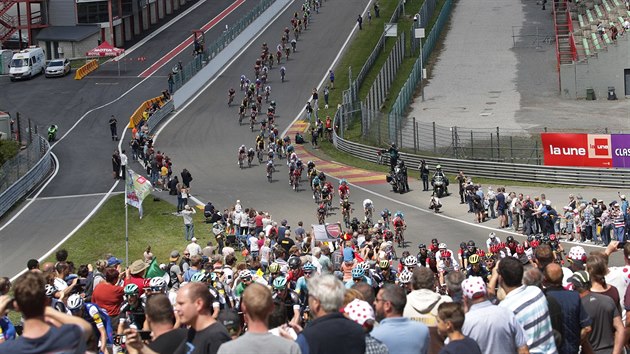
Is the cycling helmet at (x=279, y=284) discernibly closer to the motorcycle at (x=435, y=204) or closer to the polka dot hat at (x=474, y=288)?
the polka dot hat at (x=474, y=288)

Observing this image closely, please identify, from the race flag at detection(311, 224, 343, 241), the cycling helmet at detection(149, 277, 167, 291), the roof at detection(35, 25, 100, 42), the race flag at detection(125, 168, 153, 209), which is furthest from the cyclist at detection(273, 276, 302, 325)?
the roof at detection(35, 25, 100, 42)

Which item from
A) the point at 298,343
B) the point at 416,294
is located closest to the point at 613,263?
the point at 416,294

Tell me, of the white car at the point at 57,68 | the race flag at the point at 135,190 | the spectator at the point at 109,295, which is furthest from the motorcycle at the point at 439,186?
the white car at the point at 57,68

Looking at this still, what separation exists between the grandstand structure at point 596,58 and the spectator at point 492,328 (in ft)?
197

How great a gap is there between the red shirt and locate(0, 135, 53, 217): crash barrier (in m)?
32.9

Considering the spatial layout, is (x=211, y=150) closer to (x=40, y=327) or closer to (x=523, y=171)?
(x=523, y=171)

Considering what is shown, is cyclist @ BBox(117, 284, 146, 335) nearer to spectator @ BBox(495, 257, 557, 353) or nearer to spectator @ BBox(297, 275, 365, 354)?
spectator @ BBox(495, 257, 557, 353)

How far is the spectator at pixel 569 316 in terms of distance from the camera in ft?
42.7

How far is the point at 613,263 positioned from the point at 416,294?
23.0m

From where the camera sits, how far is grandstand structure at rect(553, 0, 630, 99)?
70.4m

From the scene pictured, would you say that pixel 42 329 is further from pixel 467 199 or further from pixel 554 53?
pixel 554 53

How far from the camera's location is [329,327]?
10.8 m

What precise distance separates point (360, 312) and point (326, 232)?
24.3 metres

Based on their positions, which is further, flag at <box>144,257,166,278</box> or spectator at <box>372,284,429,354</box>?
flag at <box>144,257,166,278</box>
